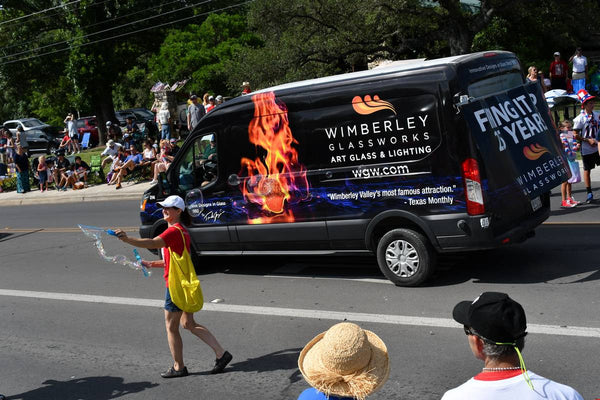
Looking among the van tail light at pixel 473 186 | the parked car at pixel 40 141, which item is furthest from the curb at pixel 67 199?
the van tail light at pixel 473 186

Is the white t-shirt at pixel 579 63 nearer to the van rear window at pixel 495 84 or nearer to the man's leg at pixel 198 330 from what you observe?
the van rear window at pixel 495 84

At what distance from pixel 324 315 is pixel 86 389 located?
9.02 feet

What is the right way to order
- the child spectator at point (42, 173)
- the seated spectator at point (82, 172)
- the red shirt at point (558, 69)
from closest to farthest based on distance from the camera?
the red shirt at point (558, 69) < the seated spectator at point (82, 172) < the child spectator at point (42, 173)

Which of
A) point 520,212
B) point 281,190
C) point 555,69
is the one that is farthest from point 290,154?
point 555,69

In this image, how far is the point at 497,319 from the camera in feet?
9.88

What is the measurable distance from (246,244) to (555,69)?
53.0 ft

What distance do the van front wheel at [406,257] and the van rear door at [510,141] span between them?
874 mm

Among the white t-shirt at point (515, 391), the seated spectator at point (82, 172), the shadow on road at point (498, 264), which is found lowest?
the shadow on road at point (498, 264)

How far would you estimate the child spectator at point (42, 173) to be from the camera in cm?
2696

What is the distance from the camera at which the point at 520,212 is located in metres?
9.04

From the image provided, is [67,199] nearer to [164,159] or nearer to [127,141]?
[127,141]

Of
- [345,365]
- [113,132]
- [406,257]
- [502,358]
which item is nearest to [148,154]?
[113,132]

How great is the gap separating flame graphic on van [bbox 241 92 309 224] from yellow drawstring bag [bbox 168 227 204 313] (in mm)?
3013

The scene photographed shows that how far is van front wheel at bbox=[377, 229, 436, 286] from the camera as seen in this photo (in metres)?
8.91
